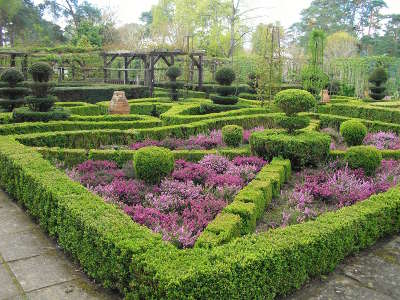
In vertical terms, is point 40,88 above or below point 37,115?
above

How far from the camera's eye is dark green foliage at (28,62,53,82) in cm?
1180

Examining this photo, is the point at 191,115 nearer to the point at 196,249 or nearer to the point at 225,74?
the point at 225,74

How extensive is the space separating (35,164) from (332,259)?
4.66 meters

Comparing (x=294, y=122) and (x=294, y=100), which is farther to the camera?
(x=294, y=122)

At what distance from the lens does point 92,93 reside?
20.2 m

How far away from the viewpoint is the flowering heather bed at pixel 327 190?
237 inches

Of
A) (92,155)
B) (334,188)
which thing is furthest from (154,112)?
(334,188)

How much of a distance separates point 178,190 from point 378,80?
16915 mm

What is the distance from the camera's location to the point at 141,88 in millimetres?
21516

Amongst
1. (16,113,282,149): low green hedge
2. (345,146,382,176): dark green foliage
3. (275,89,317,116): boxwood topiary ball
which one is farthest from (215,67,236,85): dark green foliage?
(345,146,382,176): dark green foliage

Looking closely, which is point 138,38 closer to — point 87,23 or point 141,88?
point 87,23

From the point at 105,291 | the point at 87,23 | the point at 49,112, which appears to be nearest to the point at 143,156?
the point at 105,291

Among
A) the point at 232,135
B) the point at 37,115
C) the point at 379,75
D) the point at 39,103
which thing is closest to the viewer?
the point at 232,135

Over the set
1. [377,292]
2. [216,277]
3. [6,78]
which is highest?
[6,78]
